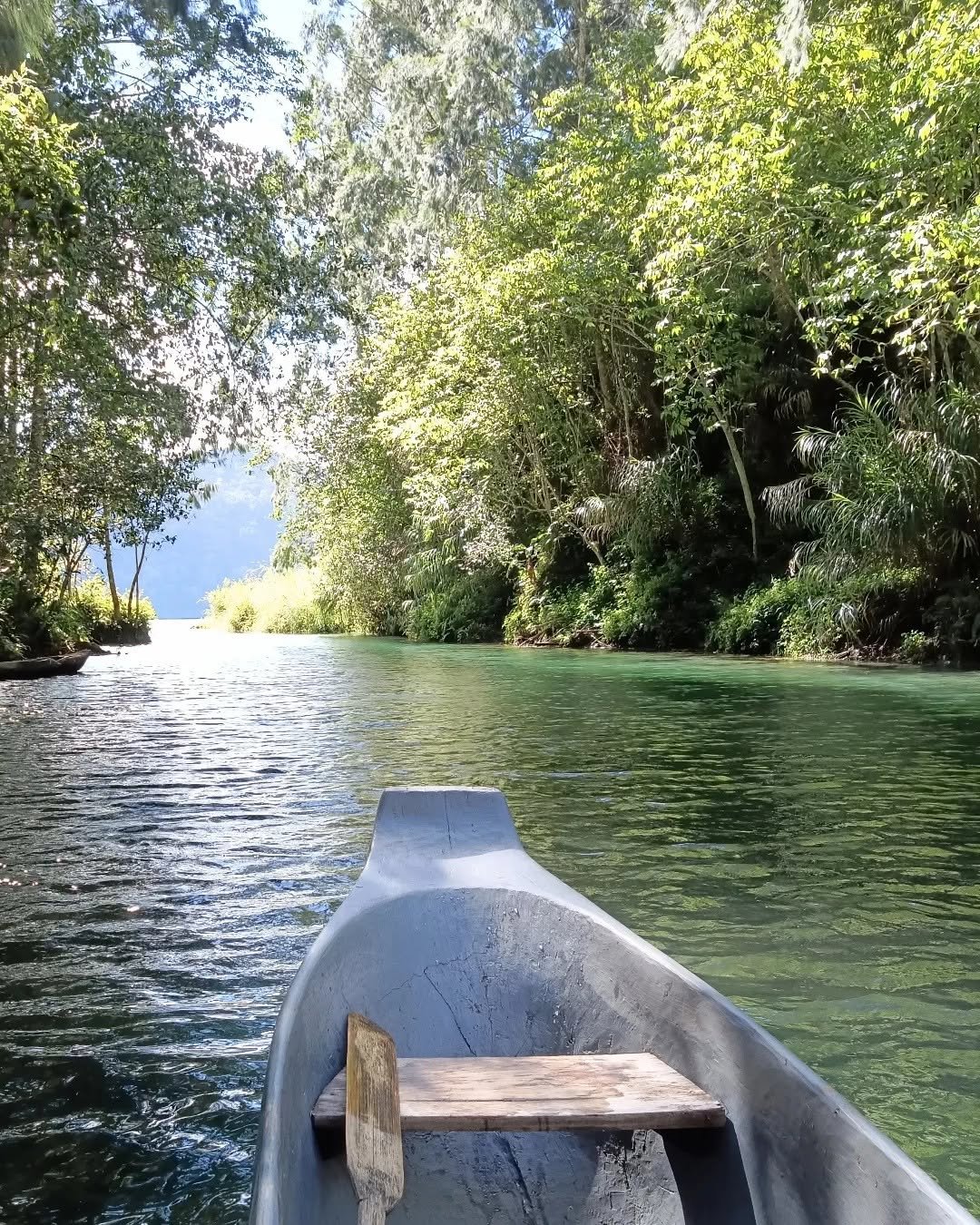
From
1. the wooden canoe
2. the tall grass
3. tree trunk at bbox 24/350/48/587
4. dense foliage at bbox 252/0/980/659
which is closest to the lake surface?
the wooden canoe

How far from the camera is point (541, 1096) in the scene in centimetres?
173

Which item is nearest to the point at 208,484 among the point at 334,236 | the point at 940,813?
the point at 334,236

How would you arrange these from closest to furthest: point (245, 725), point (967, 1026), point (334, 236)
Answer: point (967, 1026)
point (245, 725)
point (334, 236)

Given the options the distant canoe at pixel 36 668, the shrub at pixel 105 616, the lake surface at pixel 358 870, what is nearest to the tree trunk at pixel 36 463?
the distant canoe at pixel 36 668

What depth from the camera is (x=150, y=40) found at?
422 inches

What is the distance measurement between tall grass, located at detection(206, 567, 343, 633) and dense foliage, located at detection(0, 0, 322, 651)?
20.7 metres

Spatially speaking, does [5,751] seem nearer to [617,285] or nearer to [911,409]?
[911,409]

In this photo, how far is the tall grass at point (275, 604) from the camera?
123 feet

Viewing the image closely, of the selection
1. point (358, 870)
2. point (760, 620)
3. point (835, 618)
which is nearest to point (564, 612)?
point (760, 620)

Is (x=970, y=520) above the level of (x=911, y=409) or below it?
below

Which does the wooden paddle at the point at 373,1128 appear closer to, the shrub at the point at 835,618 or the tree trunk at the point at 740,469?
the shrub at the point at 835,618

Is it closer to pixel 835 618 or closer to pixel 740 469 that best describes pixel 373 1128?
pixel 835 618

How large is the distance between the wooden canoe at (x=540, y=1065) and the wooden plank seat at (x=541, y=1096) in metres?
0.02

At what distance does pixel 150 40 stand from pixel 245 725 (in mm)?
7293
